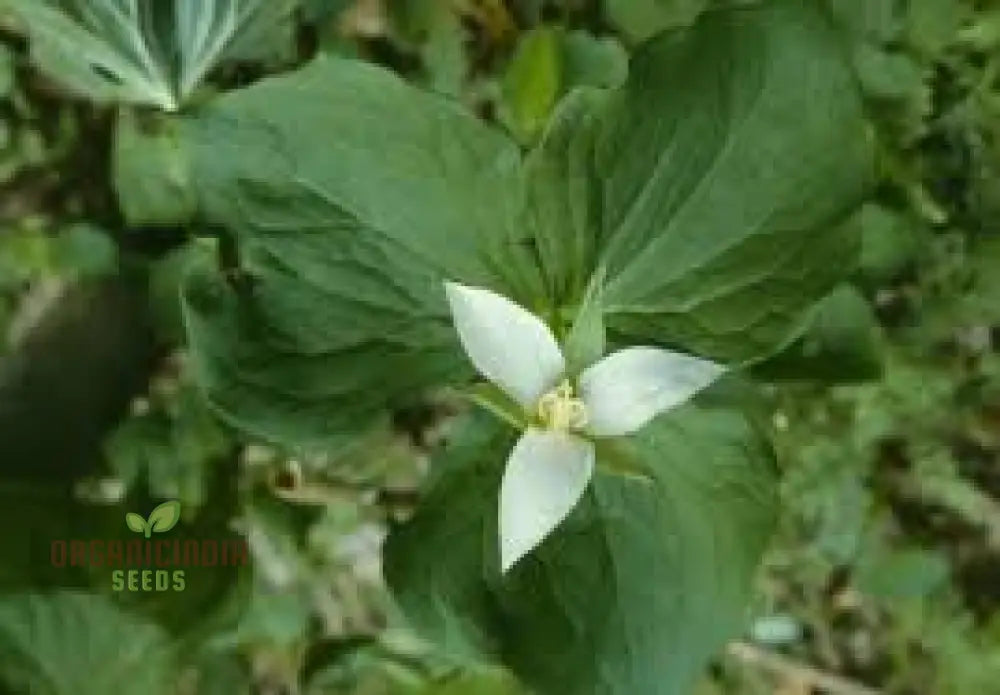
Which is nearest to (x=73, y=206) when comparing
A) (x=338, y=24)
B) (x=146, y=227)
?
(x=146, y=227)

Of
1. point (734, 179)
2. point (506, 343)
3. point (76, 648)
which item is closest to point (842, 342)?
point (734, 179)

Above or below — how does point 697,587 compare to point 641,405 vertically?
below

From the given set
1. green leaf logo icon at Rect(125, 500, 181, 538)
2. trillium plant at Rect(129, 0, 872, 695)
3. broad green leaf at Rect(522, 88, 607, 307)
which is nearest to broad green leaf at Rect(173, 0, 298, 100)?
trillium plant at Rect(129, 0, 872, 695)

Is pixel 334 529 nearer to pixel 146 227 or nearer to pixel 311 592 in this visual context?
pixel 311 592

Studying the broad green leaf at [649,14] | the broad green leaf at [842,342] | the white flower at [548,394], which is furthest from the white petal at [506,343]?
the broad green leaf at [649,14]

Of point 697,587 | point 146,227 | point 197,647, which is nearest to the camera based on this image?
point 697,587

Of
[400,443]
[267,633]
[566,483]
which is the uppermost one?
[566,483]

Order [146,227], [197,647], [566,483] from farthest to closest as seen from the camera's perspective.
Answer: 1. [146,227]
2. [197,647]
3. [566,483]

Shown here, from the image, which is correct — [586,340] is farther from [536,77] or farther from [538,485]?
[536,77]
